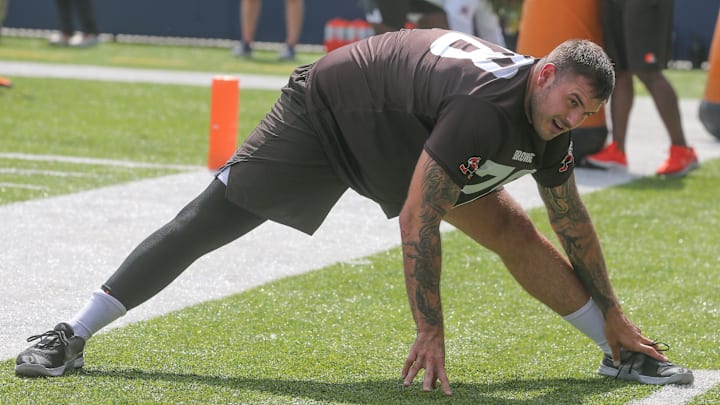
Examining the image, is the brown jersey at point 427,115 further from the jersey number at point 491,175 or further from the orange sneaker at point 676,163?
the orange sneaker at point 676,163

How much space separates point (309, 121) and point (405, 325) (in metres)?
1.21

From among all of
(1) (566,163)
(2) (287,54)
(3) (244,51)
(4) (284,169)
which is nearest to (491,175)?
(1) (566,163)

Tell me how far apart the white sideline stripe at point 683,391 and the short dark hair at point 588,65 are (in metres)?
1.08

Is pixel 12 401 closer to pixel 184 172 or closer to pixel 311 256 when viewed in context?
pixel 311 256

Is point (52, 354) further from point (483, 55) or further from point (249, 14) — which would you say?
point (249, 14)

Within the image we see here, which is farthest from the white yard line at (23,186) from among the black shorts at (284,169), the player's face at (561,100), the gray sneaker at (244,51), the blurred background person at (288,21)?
the gray sneaker at (244,51)

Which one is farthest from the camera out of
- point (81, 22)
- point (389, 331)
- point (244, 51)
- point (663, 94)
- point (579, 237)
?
point (81, 22)

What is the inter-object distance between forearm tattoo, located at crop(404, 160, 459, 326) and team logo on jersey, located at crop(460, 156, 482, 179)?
0.05 meters

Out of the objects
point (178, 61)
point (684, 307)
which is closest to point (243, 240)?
point (684, 307)

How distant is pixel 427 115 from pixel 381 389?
0.94 metres

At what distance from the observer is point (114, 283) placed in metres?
4.21

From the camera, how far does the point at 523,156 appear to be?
3.85 metres

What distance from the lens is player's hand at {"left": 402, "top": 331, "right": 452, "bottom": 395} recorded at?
3.78 m

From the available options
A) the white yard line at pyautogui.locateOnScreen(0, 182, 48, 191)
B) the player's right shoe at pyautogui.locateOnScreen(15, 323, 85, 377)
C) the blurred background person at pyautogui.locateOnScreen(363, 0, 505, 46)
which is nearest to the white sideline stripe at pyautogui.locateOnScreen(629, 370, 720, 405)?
the player's right shoe at pyautogui.locateOnScreen(15, 323, 85, 377)
